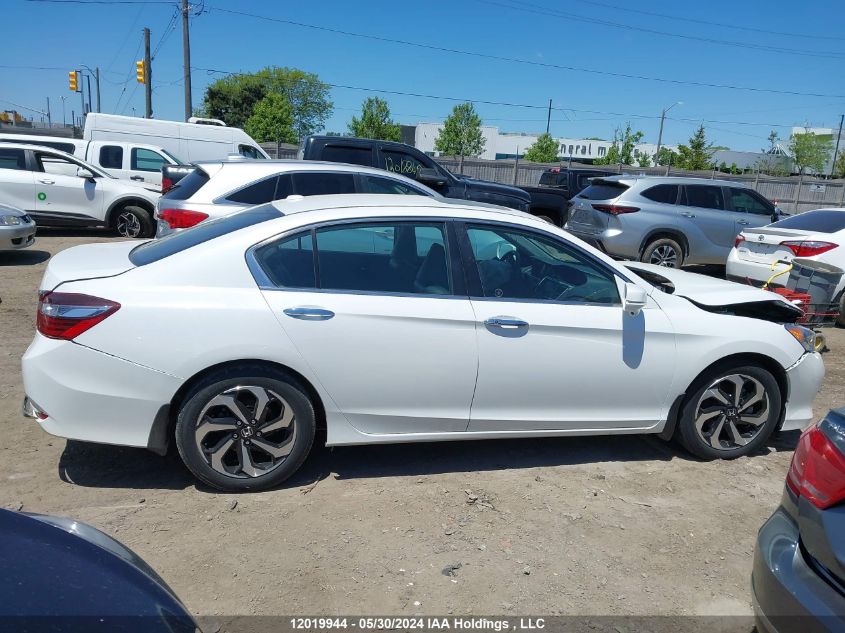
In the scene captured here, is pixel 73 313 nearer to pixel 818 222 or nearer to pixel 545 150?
pixel 818 222

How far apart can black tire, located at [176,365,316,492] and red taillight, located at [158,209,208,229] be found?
377 cm

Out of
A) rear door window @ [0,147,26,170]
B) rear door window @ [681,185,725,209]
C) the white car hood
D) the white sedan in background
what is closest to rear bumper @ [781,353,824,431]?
the white car hood

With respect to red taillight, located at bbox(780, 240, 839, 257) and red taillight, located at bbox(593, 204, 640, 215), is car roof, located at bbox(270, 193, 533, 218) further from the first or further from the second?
red taillight, located at bbox(593, 204, 640, 215)

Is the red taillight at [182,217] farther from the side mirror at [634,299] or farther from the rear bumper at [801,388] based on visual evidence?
the rear bumper at [801,388]

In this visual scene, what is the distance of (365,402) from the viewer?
3830 millimetres

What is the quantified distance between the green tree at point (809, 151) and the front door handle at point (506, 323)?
252ft

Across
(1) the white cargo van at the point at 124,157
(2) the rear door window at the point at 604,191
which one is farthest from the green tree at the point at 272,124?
(2) the rear door window at the point at 604,191

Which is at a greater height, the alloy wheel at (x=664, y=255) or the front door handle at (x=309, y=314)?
the front door handle at (x=309, y=314)

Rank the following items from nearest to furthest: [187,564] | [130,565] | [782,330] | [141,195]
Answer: [130,565] < [187,564] < [782,330] < [141,195]

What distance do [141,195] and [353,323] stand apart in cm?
1063

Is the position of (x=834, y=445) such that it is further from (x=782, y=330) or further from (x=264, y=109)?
(x=264, y=109)

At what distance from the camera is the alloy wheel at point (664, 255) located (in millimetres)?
11398

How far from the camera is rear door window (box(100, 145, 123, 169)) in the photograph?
15.4m

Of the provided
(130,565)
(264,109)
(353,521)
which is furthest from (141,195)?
(264,109)
